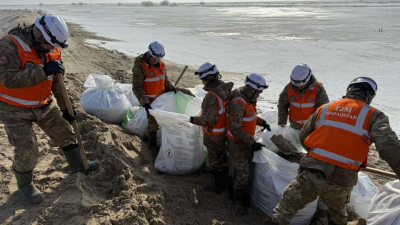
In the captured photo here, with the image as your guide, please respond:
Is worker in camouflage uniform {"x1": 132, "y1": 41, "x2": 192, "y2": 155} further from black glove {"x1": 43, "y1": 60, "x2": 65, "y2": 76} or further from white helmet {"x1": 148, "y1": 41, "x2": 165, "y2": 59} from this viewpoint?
black glove {"x1": 43, "y1": 60, "x2": 65, "y2": 76}

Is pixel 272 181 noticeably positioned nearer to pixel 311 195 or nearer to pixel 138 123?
pixel 311 195

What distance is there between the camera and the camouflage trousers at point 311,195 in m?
2.45

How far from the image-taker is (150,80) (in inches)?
165

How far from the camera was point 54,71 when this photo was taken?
259 cm

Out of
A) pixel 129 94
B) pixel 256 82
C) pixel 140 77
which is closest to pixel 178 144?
pixel 140 77

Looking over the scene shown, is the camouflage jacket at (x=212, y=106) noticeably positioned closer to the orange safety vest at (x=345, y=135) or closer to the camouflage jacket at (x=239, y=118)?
the camouflage jacket at (x=239, y=118)

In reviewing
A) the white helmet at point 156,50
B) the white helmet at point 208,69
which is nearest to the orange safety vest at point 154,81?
the white helmet at point 156,50

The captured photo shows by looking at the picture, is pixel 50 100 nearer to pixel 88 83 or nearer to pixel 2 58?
pixel 2 58

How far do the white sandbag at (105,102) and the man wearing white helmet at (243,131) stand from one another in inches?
76.8

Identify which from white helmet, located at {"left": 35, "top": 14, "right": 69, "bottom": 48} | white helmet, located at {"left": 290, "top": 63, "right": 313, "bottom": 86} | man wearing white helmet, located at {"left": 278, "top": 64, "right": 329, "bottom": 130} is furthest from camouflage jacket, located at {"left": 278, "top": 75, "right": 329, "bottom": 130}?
white helmet, located at {"left": 35, "top": 14, "right": 69, "bottom": 48}

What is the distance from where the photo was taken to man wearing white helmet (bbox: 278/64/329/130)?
3.67 m

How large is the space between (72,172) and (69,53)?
7622 millimetres

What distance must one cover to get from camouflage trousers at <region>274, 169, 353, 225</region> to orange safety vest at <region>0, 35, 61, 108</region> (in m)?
2.42

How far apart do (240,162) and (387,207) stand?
1.42m
